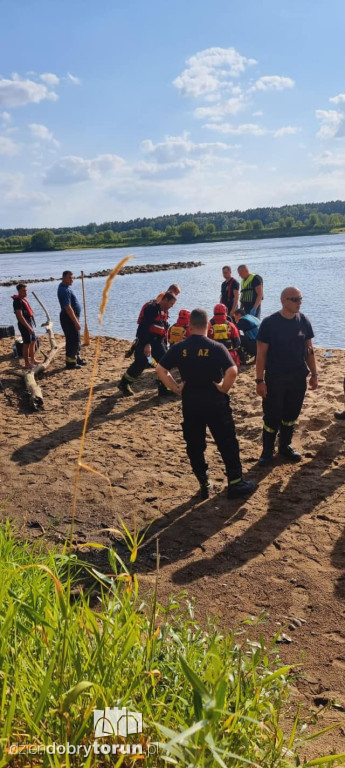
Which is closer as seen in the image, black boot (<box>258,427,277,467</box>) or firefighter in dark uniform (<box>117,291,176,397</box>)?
black boot (<box>258,427,277,467</box>)

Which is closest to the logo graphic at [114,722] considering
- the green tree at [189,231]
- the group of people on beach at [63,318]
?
the group of people on beach at [63,318]

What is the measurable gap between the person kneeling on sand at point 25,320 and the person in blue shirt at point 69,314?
2.23 feet

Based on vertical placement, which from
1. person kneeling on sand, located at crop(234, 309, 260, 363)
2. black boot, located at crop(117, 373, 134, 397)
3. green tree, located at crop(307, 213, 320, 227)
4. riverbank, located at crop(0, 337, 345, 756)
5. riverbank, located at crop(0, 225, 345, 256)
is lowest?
riverbank, located at crop(0, 337, 345, 756)

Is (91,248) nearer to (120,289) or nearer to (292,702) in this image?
(120,289)

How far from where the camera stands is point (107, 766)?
5.98 ft

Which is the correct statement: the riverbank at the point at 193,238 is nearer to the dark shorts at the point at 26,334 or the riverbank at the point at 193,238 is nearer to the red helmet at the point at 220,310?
the dark shorts at the point at 26,334

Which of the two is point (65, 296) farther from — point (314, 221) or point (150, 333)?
point (314, 221)

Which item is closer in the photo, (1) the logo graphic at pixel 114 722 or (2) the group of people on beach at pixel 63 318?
(1) the logo graphic at pixel 114 722

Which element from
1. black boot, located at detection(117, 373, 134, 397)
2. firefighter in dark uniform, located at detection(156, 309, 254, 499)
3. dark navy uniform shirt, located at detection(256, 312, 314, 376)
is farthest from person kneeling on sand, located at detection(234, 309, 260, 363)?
firefighter in dark uniform, located at detection(156, 309, 254, 499)

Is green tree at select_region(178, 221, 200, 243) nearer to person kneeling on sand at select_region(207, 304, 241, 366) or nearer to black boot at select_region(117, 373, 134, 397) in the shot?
black boot at select_region(117, 373, 134, 397)

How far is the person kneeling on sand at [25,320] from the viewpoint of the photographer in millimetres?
11023

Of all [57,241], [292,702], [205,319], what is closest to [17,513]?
[205,319]

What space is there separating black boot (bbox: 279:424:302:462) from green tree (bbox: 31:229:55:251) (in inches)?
5211

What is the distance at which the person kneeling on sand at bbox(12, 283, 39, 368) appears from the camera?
11.0 meters
